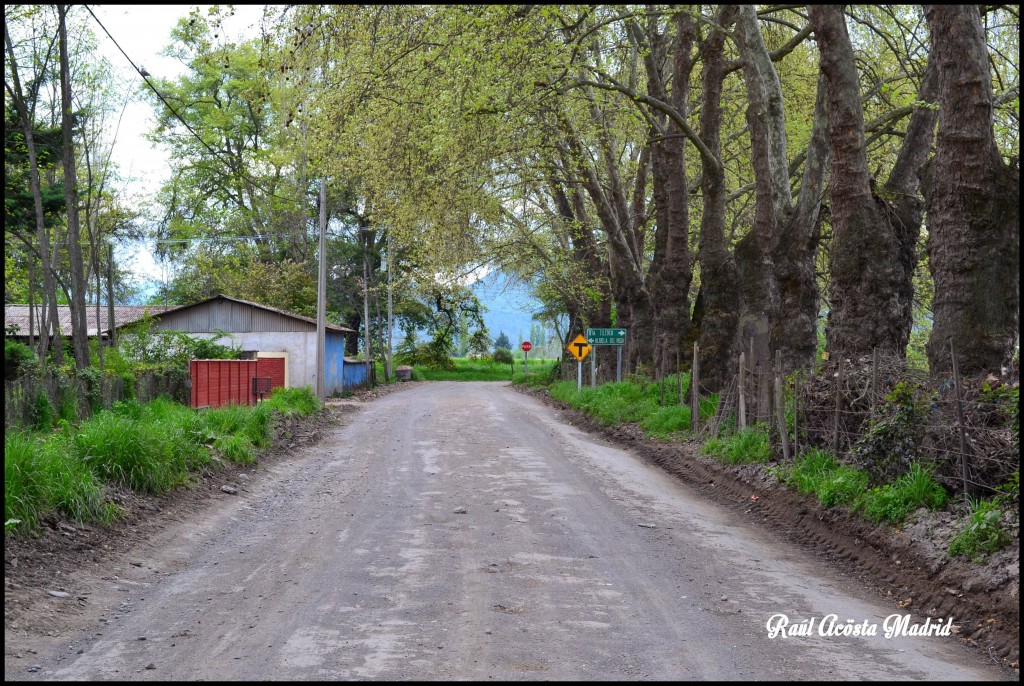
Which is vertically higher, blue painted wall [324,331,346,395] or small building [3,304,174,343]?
small building [3,304,174,343]

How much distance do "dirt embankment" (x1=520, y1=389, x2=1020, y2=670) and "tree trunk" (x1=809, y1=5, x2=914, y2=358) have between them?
2.43 m

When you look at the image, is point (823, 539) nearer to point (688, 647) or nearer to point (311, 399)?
point (688, 647)

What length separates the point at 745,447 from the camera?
13.7 meters

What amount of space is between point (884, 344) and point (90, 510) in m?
10.1

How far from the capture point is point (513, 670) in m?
5.20

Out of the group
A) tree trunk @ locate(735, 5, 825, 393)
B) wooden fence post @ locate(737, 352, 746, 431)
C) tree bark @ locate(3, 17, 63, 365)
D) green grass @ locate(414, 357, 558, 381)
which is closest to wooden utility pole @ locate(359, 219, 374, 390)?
green grass @ locate(414, 357, 558, 381)

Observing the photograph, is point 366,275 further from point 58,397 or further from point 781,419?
point 781,419

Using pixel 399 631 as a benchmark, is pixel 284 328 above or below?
above

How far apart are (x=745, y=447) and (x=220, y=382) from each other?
14.8m

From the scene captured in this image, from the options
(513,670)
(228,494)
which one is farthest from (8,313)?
(513,670)

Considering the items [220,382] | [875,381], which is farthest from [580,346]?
[875,381]

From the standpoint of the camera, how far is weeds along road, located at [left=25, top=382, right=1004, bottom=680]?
5.40 metres

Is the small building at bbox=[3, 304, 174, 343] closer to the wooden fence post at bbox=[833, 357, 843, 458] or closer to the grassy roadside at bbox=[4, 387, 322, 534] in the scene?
the grassy roadside at bbox=[4, 387, 322, 534]

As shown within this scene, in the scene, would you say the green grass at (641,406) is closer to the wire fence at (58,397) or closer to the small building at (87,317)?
the wire fence at (58,397)
